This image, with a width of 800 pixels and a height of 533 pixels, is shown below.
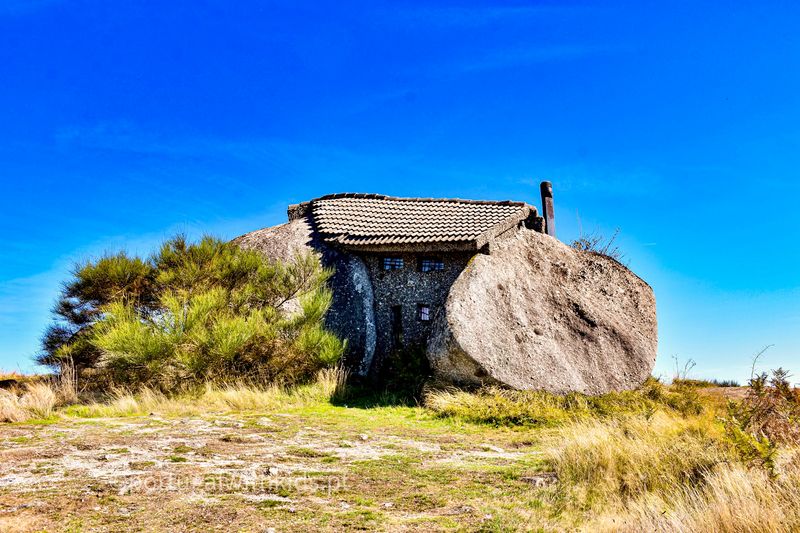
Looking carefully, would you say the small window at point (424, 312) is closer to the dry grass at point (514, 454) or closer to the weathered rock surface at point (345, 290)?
the weathered rock surface at point (345, 290)

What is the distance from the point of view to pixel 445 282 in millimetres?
15875

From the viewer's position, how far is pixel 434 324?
14.2m

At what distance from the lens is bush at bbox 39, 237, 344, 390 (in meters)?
13.9

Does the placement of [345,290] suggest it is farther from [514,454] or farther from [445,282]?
[514,454]

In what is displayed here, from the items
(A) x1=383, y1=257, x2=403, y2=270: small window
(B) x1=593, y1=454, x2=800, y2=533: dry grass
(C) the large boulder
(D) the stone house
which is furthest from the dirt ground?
(A) x1=383, y1=257, x2=403, y2=270: small window

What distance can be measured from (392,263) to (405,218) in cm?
176

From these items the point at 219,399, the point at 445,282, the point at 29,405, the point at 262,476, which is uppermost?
the point at 445,282

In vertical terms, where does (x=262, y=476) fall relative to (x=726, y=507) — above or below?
above

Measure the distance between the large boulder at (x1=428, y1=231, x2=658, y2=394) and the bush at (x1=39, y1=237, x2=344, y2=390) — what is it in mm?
3168

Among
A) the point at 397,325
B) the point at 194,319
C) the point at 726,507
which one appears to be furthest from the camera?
the point at 397,325

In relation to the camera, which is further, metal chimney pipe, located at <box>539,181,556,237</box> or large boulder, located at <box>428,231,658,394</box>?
metal chimney pipe, located at <box>539,181,556,237</box>

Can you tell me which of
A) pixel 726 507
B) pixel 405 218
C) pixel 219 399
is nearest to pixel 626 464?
pixel 726 507

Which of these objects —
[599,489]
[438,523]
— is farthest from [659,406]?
[438,523]

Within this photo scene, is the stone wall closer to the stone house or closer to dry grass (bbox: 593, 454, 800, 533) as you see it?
the stone house
